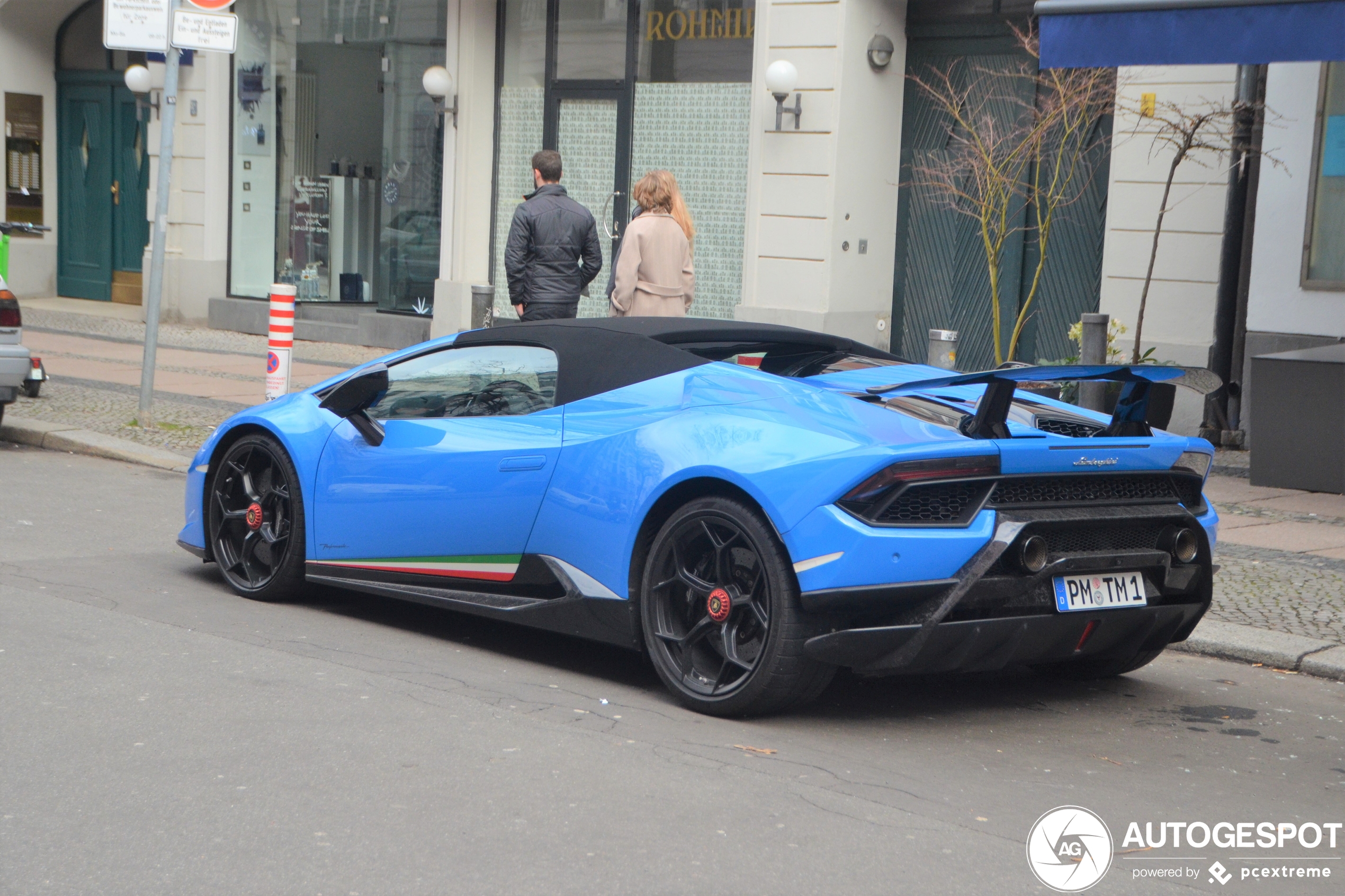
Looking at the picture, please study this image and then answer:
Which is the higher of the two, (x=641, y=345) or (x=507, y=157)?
(x=507, y=157)

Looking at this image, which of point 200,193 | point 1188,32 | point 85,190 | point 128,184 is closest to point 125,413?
point 1188,32

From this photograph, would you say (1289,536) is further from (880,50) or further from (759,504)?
(880,50)

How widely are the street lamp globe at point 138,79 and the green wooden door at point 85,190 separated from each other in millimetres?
2131

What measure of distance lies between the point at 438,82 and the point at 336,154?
287 centimetres

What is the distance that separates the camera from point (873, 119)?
1462cm

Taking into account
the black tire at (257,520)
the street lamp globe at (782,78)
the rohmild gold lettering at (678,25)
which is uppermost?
the rohmild gold lettering at (678,25)

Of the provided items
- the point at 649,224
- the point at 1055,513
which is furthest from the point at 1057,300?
the point at 1055,513

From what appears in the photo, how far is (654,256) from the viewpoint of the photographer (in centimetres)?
990

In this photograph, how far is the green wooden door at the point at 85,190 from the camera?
22547 millimetres

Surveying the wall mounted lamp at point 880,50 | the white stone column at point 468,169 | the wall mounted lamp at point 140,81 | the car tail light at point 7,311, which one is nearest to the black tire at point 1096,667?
the car tail light at point 7,311

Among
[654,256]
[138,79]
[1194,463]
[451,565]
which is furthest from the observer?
[138,79]

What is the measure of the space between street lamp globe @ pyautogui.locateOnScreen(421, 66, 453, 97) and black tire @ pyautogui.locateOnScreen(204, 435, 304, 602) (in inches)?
445

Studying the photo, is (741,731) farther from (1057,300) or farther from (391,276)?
(391,276)

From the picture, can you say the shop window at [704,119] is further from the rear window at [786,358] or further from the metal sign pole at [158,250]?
the rear window at [786,358]
